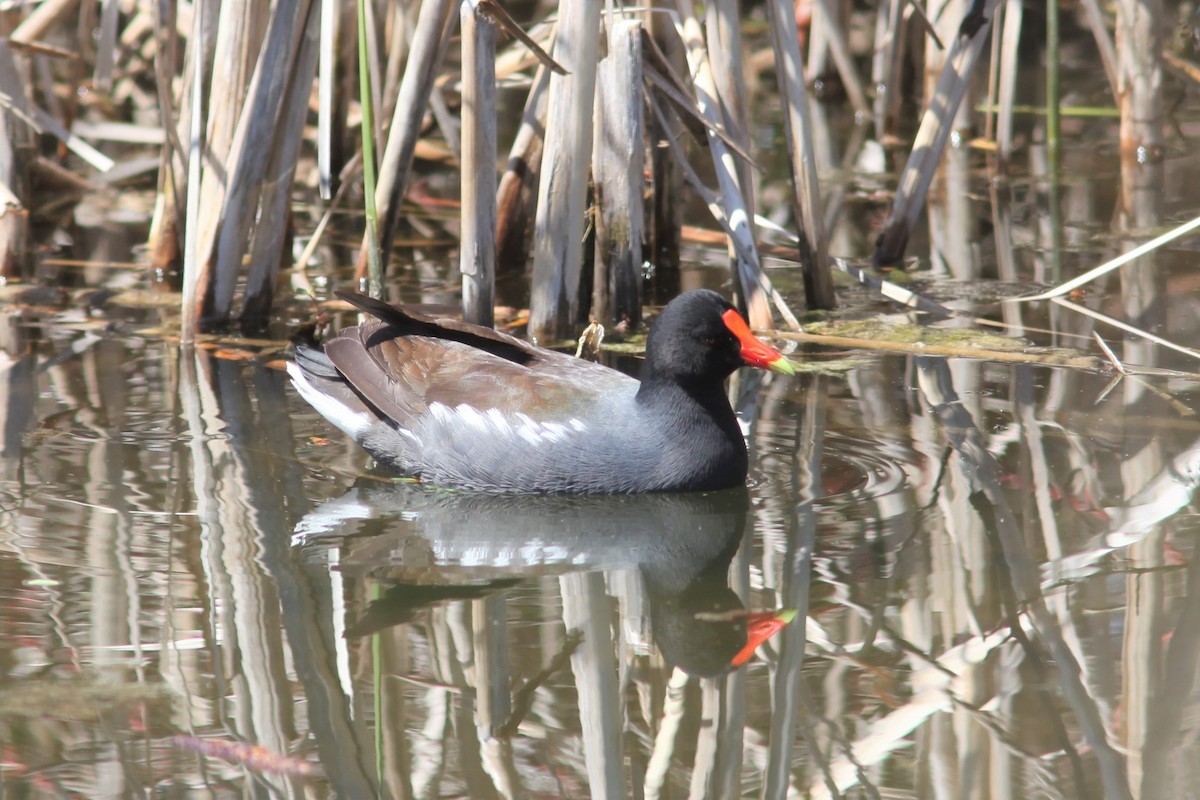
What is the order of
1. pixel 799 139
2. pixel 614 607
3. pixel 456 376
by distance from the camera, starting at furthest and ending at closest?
pixel 799 139 < pixel 456 376 < pixel 614 607

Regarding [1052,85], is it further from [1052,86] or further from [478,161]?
[478,161]

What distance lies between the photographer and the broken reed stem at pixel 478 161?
13.1 ft

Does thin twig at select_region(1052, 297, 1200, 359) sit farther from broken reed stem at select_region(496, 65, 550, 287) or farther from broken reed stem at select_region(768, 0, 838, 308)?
broken reed stem at select_region(496, 65, 550, 287)

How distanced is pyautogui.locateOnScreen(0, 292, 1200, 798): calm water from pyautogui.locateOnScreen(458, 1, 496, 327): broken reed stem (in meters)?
0.62

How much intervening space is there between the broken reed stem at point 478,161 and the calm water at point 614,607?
624mm

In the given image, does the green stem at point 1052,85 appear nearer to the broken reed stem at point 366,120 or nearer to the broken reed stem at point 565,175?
the broken reed stem at point 565,175

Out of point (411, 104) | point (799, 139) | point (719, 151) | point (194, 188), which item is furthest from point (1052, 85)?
point (194, 188)

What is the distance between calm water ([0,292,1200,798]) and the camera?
2.33 metres

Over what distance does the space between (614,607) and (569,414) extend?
2.44ft

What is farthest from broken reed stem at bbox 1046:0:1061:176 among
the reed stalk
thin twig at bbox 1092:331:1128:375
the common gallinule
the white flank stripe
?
the white flank stripe

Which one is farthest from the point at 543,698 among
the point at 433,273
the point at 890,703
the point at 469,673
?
the point at 433,273

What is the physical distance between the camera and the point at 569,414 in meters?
3.60

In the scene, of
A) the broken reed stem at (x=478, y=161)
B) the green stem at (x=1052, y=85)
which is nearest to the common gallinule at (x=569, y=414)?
the broken reed stem at (x=478, y=161)

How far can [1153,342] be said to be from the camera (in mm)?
4457
